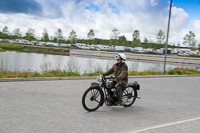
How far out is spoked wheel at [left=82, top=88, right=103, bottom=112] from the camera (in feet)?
20.4

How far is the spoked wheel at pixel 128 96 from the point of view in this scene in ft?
23.2

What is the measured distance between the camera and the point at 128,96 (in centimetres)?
718

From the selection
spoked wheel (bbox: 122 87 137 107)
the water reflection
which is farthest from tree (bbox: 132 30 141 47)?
spoked wheel (bbox: 122 87 137 107)

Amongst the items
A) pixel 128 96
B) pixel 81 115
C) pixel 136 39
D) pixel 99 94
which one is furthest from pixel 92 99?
pixel 136 39

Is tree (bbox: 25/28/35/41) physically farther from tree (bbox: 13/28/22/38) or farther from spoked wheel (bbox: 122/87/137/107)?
spoked wheel (bbox: 122/87/137/107)

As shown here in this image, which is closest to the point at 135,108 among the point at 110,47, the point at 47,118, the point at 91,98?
the point at 91,98

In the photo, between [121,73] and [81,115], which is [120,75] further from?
[81,115]

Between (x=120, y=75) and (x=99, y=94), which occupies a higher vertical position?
(x=120, y=75)

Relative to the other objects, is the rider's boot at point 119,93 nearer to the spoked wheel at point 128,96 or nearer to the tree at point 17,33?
the spoked wheel at point 128,96

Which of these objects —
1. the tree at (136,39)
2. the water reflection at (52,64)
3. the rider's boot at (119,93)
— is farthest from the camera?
the tree at (136,39)

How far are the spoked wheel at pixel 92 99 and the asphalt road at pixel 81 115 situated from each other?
0.59 feet

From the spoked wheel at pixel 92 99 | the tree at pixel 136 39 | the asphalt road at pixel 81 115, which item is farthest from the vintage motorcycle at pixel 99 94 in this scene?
the tree at pixel 136 39

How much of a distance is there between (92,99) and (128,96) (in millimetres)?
1388

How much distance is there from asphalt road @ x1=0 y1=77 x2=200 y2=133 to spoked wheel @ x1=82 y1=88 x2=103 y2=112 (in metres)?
0.18
